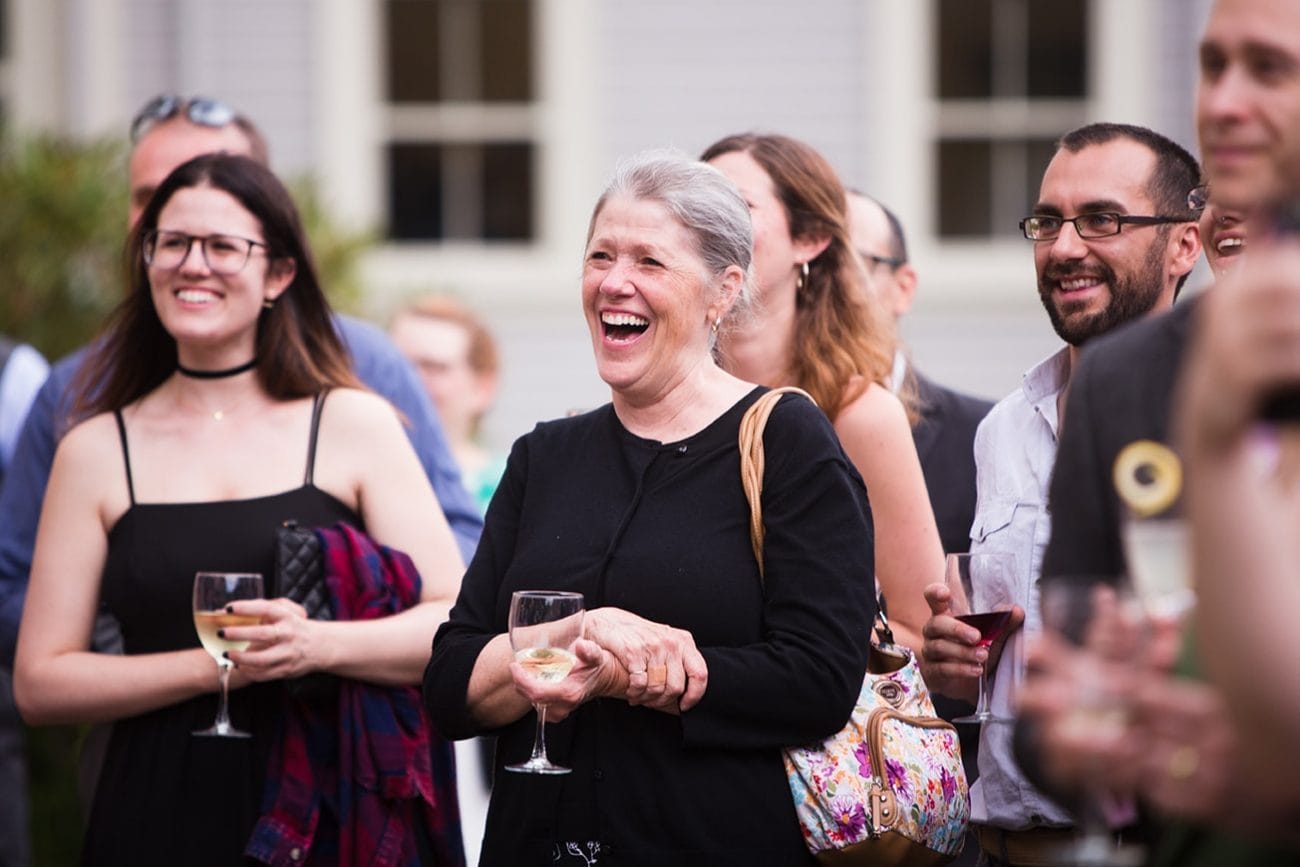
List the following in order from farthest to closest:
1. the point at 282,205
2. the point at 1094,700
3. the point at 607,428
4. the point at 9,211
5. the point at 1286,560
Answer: the point at 9,211, the point at 282,205, the point at 607,428, the point at 1094,700, the point at 1286,560

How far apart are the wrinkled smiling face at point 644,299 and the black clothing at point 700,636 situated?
0.16 m

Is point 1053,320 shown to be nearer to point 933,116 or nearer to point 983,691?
point 983,691

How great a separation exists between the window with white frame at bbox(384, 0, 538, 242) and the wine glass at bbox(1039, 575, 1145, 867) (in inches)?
383

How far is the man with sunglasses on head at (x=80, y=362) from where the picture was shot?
4727mm

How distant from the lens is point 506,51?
11.7 m

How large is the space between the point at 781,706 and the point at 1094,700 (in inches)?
55.1

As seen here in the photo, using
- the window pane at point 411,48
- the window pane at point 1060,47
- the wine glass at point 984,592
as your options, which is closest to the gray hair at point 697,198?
the wine glass at point 984,592

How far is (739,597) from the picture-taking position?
3500mm

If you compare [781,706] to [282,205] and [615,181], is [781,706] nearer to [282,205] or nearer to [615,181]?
[615,181]

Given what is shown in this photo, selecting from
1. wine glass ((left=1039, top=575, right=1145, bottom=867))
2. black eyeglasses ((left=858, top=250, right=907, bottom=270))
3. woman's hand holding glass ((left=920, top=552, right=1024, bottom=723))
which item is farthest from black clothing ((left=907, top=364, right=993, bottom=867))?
wine glass ((left=1039, top=575, right=1145, bottom=867))

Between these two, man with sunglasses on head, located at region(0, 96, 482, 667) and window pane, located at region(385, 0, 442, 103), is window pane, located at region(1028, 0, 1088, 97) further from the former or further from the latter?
man with sunglasses on head, located at region(0, 96, 482, 667)

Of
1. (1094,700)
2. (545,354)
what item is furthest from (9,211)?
(1094,700)

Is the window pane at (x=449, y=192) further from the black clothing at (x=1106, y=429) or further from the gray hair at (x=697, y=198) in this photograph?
the black clothing at (x=1106, y=429)

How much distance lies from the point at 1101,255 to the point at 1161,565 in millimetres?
1712
